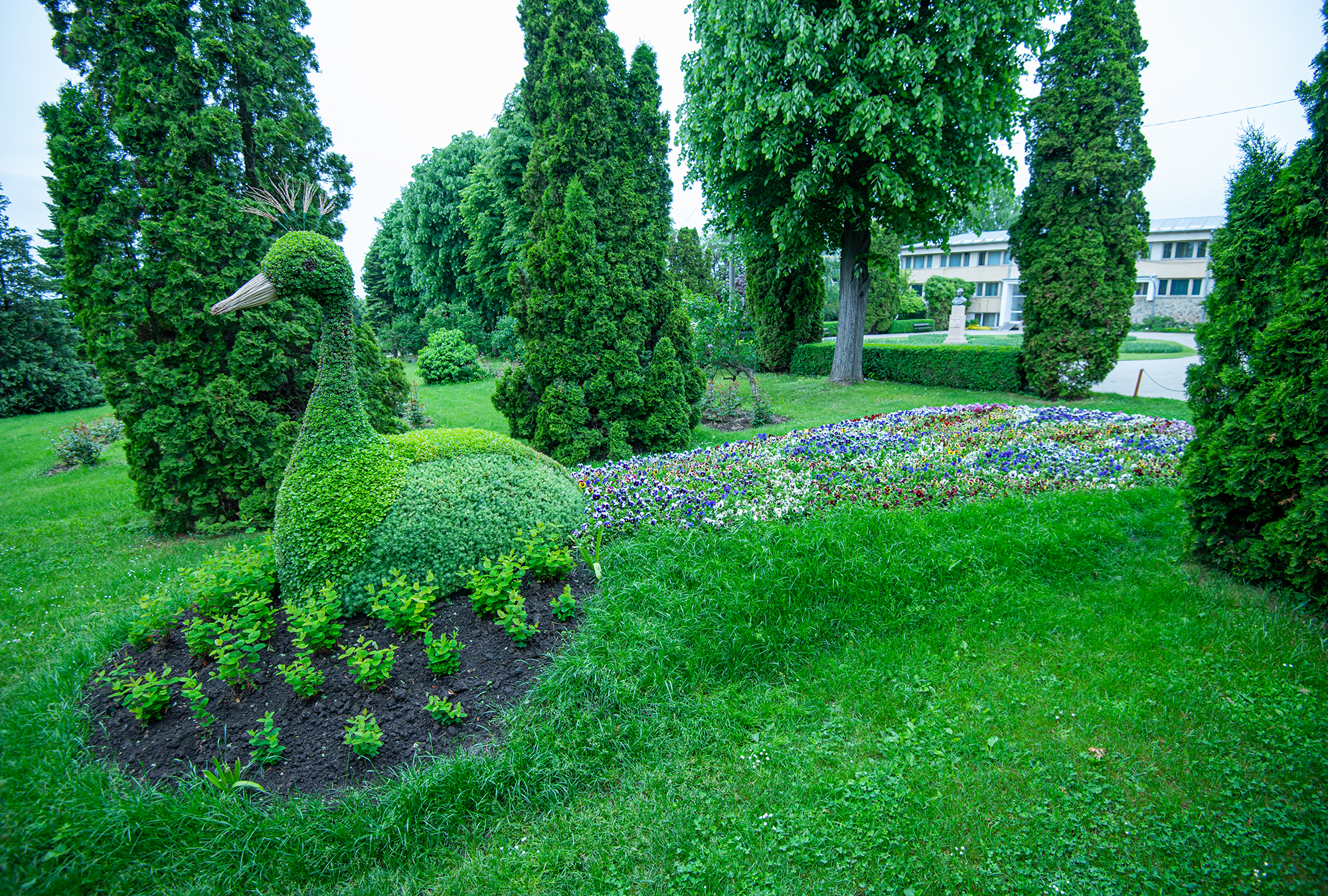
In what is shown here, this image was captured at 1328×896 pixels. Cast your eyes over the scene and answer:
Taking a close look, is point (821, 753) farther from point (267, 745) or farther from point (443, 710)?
point (267, 745)

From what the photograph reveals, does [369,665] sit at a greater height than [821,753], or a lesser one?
greater

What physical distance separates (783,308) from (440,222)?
20.5 meters

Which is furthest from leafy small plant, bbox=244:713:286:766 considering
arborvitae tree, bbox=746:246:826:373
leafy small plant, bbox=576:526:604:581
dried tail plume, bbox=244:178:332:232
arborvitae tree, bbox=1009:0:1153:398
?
arborvitae tree, bbox=746:246:826:373

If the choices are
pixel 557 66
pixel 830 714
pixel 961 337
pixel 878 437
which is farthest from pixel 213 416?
pixel 961 337

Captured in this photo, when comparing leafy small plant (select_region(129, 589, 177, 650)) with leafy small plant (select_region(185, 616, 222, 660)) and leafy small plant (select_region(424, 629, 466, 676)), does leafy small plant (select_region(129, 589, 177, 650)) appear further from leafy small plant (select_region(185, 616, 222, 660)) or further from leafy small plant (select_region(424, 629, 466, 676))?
leafy small plant (select_region(424, 629, 466, 676))

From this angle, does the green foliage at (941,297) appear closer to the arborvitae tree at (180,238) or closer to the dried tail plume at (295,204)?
the dried tail plume at (295,204)

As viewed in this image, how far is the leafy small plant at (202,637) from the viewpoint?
3.48 metres

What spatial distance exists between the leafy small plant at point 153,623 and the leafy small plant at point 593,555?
2.80 metres

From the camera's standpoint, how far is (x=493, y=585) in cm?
387

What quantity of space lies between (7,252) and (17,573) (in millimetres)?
18549

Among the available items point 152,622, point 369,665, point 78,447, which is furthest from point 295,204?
point 78,447

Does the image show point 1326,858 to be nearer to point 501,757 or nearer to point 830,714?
point 830,714

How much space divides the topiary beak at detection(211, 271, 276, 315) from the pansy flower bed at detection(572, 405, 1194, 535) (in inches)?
114

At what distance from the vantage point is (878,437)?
25.1 ft
